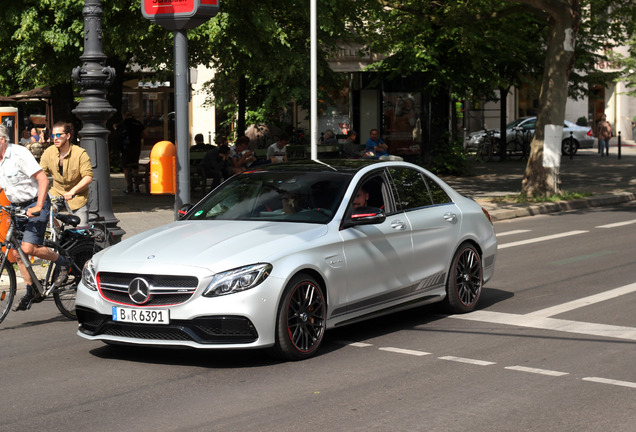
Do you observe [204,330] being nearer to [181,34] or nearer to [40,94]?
[181,34]

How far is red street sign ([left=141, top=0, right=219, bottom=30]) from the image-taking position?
41.1 feet

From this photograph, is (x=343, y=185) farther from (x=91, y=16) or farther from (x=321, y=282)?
(x=91, y=16)

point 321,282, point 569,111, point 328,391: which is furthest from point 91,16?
point 569,111

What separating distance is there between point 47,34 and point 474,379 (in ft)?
46.8

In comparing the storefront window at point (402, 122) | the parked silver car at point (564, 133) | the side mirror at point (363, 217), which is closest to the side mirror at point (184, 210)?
the side mirror at point (363, 217)

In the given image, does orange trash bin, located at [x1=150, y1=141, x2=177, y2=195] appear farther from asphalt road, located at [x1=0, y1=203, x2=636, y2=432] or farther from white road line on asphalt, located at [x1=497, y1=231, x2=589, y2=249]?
white road line on asphalt, located at [x1=497, y1=231, x2=589, y2=249]

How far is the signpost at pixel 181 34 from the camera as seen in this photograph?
12562 mm

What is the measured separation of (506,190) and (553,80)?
152 inches

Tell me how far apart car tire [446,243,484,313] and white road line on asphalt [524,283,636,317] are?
1.88ft

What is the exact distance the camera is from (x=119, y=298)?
745cm

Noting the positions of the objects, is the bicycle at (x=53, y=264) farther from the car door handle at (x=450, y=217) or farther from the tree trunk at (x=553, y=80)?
the tree trunk at (x=553, y=80)

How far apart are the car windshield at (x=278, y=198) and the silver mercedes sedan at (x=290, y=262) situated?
12mm

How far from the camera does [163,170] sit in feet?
40.3

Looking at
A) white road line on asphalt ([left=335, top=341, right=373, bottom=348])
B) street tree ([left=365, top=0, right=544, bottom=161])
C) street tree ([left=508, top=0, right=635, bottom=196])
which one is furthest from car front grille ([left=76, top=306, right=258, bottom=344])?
street tree ([left=365, top=0, right=544, bottom=161])
